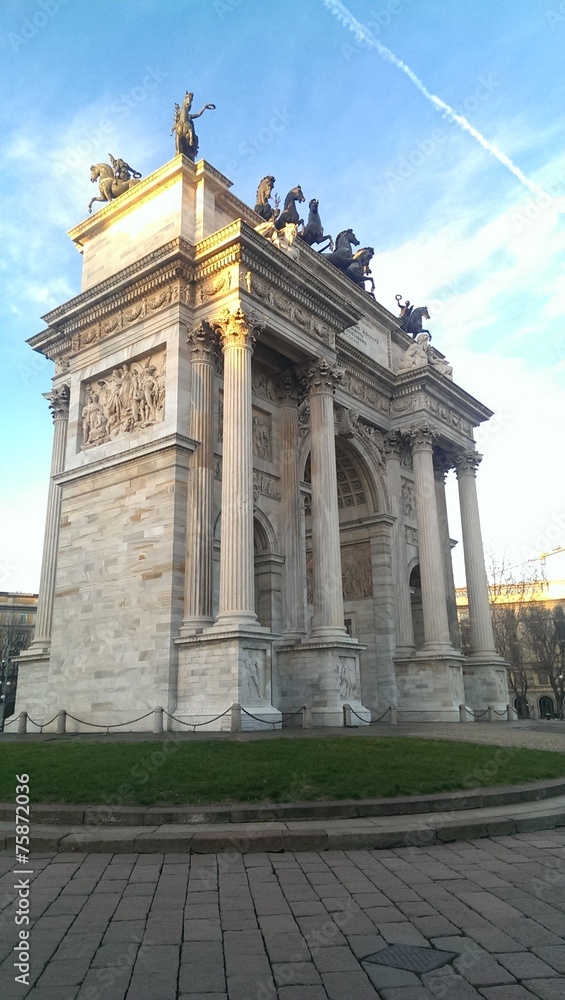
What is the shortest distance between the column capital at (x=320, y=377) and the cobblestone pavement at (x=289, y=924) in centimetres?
1902

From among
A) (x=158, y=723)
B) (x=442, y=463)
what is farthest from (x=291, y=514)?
(x=442, y=463)

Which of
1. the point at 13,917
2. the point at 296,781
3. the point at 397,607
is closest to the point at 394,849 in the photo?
the point at 296,781

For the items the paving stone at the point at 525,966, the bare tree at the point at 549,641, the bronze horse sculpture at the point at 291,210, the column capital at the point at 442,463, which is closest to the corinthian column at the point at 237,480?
the bronze horse sculpture at the point at 291,210

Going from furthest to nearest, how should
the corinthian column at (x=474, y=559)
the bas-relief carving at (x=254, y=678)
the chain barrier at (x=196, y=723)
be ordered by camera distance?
the corinthian column at (x=474, y=559) < the bas-relief carving at (x=254, y=678) < the chain barrier at (x=196, y=723)

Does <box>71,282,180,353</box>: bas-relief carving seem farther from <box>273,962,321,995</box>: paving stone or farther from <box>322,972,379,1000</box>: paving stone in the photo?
<box>322,972,379,1000</box>: paving stone

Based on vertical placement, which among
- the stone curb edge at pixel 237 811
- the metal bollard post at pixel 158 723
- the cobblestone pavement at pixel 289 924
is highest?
the metal bollard post at pixel 158 723

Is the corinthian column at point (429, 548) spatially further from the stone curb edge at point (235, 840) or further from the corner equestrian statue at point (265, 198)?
the stone curb edge at point (235, 840)

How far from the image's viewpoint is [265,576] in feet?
76.2

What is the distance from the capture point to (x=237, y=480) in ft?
64.7

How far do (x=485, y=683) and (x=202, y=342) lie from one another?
1944 cm

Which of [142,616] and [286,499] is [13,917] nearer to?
[142,616]

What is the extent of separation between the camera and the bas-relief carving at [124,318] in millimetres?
22734

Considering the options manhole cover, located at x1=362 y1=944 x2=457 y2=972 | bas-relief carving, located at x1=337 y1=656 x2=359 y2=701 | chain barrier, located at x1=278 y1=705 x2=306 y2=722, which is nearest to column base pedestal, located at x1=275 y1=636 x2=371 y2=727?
bas-relief carving, located at x1=337 y1=656 x2=359 y2=701

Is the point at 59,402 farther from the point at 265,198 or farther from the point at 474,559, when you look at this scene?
the point at 474,559
